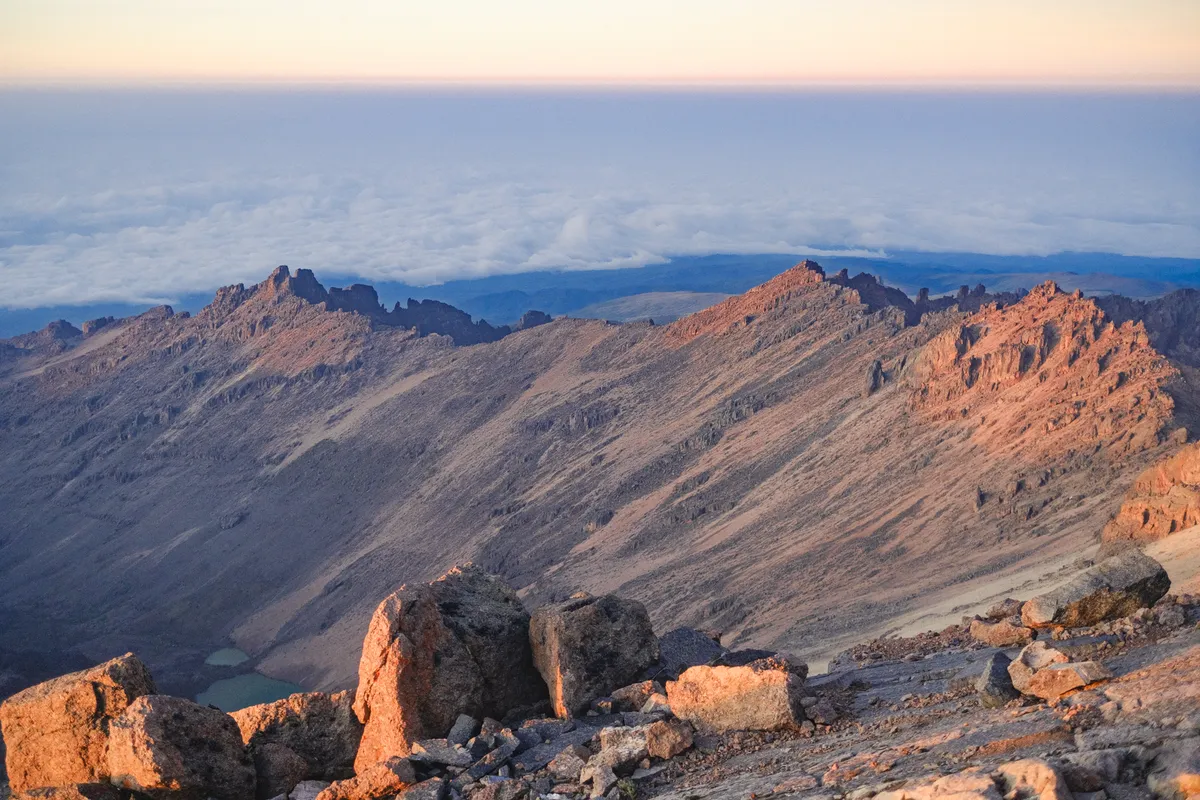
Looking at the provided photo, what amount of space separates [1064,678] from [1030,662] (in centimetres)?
126

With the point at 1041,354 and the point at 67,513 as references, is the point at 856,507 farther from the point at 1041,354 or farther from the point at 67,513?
the point at 67,513

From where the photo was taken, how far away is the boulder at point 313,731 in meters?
26.8

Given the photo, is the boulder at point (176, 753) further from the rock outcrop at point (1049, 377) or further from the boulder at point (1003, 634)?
the rock outcrop at point (1049, 377)

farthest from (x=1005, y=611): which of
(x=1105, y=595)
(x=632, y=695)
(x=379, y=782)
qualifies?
(x=379, y=782)

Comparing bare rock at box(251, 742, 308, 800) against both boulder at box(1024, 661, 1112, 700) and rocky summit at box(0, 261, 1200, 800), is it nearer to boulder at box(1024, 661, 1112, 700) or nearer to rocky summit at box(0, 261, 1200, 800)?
rocky summit at box(0, 261, 1200, 800)

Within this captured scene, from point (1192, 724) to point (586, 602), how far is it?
14.7 metres

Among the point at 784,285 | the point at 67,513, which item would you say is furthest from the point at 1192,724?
the point at 67,513

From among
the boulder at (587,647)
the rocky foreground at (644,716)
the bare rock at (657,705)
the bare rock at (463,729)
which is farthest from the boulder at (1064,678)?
the bare rock at (463,729)

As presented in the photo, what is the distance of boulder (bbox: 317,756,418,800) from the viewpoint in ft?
74.3

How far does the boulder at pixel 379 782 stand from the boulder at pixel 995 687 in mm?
9901

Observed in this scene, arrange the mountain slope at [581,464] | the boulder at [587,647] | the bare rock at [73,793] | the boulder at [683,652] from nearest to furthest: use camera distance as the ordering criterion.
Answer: the bare rock at [73,793]
the boulder at [587,647]
the boulder at [683,652]
the mountain slope at [581,464]

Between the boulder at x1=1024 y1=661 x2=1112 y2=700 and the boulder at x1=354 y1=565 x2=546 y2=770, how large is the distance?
1148cm

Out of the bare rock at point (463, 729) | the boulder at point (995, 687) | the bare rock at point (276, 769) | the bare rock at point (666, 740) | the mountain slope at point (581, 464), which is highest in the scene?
the boulder at point (995, 687)

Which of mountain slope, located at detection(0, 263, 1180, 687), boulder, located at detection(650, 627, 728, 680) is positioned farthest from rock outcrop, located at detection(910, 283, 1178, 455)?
boulder, located at detection(650, 627, 728, 680)
